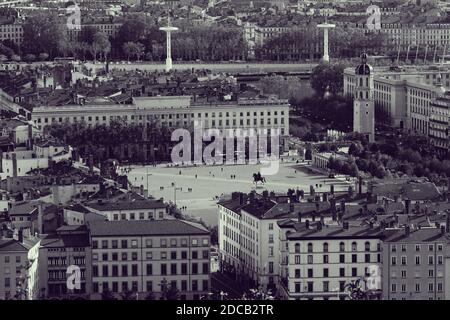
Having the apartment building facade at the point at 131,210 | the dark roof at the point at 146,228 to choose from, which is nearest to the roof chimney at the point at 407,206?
the dark roof at the point at 146,228

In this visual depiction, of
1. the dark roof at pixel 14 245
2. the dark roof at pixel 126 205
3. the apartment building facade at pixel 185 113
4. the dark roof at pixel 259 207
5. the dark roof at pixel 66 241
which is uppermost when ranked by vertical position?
the dark roof at pixel 14 245

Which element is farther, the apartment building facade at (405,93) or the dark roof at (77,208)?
the apartment building facade at (405,93)

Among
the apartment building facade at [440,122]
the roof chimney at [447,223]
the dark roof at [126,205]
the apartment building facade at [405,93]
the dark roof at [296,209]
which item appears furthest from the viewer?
the apartment building facade at [405,93]

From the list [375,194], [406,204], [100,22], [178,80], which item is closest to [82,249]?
[406,204]

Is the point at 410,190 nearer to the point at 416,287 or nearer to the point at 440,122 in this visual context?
the point at 416,287

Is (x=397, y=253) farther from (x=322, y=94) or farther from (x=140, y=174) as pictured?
(x=322, y=94)

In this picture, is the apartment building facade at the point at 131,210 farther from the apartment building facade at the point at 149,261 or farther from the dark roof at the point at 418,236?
the dark roof at the point at 418,236
